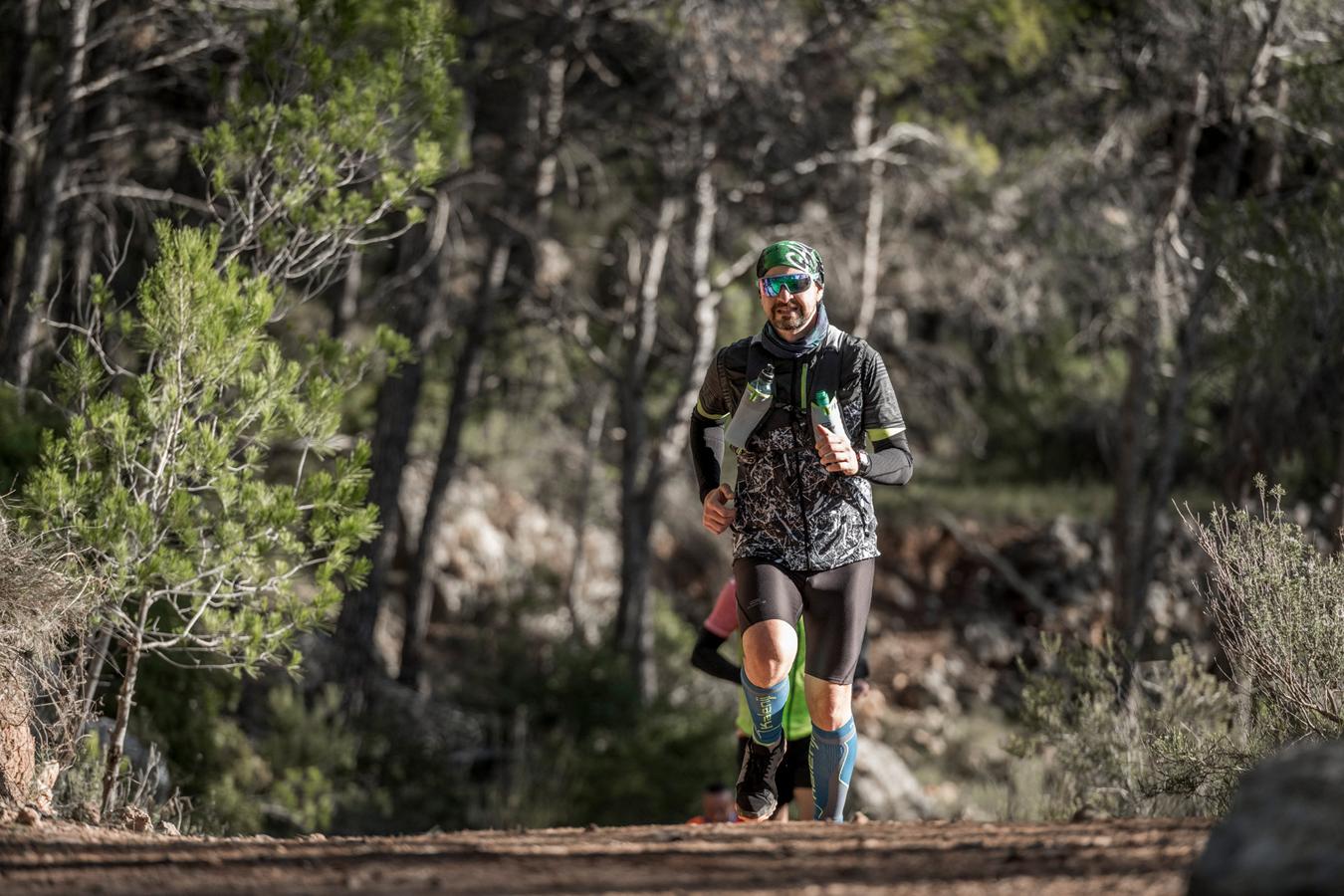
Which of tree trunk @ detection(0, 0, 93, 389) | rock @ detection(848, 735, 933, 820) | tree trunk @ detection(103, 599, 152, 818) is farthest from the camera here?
rock @ detection(848, 735, 933, 820)

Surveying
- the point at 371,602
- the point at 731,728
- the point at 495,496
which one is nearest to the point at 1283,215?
the point at 731,728

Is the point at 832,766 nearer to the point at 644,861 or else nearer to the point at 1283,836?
the point at 644,861

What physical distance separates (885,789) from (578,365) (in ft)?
25.7

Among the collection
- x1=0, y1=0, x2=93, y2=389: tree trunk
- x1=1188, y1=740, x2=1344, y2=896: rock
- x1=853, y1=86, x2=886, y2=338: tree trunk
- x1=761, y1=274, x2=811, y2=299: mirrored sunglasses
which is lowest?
x1=1188, y1=740, x2=1344, y2=896: rock

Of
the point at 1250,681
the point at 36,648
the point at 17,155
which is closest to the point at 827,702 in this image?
the point at 1250,681

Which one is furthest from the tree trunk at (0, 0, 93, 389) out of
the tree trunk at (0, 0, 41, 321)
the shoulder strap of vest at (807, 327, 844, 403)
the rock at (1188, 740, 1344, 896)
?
the rock at (1188, 740, 1344, 896)

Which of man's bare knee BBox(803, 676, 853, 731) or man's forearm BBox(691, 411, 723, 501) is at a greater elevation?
man's forearm BBox(691, 411, 723, 501)

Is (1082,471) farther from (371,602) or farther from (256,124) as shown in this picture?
(256,124)

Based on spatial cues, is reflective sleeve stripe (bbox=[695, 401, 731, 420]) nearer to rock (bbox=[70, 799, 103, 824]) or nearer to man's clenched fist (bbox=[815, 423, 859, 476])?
man's clenched fist (bbox=[815, 423, 859, 476])

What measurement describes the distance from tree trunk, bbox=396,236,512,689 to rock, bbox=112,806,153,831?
11.6m

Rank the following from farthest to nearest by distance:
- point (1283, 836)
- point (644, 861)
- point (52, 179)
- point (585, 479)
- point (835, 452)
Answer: point (585, 479) < point (52, 179) < point (835, 452) < point (644, 861) < point (1283, 836)

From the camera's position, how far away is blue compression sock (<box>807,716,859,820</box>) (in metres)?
5.33

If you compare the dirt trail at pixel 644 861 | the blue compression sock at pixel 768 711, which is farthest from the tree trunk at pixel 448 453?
the dirt trail at pixel 644 861

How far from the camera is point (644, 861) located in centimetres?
396
